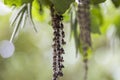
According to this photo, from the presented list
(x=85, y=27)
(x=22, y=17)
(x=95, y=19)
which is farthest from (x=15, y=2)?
(x=95, y=19)

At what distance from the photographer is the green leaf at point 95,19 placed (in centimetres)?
147

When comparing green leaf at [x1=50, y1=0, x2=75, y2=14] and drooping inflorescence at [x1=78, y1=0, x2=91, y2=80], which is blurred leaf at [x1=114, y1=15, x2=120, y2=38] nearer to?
drooping inflorescence at [x1=78, y1=0, x2=91, y2=80]

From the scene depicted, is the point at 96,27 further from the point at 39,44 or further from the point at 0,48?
the point at 39,44

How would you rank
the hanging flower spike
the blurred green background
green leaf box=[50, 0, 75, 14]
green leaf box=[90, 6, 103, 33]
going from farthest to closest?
the blurred green background → green leaf box=[90, 6, 103, 33] → the hanging flower spike → green leaf box=[50, 0, 75, 14]

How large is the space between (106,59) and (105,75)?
0.93ft

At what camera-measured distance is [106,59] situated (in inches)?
153

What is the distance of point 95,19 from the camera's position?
152cm

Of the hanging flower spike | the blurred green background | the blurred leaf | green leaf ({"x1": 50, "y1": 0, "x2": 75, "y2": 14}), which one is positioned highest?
green leaf ({"x1": 50, "y1": 0, "x2": 75, "y2": 14})

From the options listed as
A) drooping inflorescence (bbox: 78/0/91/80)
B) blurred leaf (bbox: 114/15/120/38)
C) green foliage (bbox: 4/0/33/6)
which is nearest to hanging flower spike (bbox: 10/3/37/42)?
green foliage (bbox: 4/0/33/6)

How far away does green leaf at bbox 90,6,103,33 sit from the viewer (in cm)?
147

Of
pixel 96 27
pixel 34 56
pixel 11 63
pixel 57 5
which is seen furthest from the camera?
pixel 34 56

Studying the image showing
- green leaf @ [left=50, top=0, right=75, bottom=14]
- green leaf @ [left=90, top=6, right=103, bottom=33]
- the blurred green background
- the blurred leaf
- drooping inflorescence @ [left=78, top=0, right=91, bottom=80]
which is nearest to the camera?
green leaf @ [left=50, top=0, right=75, bottom=14]

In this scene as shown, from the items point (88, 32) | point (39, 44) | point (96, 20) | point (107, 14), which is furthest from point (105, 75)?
point (88, 32)

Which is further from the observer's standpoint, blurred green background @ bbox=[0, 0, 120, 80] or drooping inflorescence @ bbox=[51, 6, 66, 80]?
blurred green background @ bbox=[0, 0, 120, 80]
